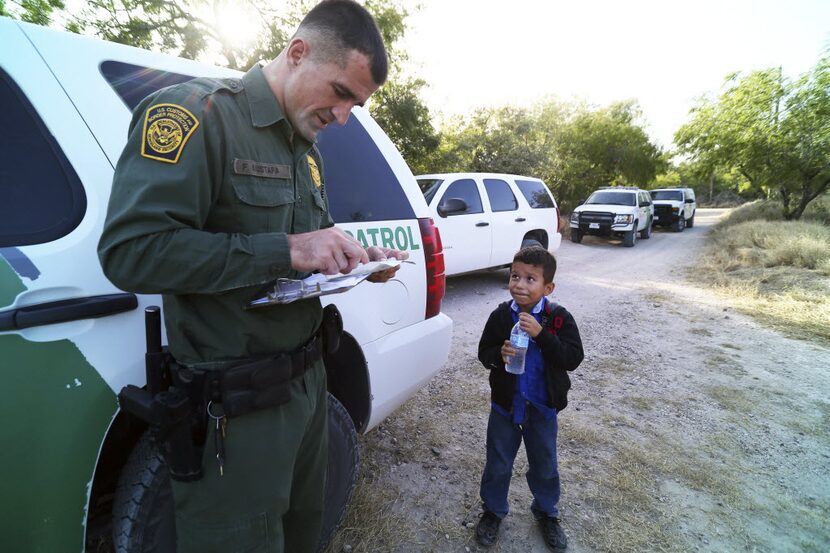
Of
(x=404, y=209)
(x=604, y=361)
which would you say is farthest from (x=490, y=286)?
(x=404, y=209)

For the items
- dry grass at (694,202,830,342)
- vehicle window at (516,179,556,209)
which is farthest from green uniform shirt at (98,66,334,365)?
vehicle window at (516,179,556,209)

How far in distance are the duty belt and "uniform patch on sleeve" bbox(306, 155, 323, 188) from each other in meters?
0.59

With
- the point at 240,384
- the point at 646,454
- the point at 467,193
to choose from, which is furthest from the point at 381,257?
the point at 467,193

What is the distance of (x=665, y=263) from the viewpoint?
34.3 ft

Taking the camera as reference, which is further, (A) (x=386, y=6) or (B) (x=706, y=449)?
(A) (x=386, y=6)

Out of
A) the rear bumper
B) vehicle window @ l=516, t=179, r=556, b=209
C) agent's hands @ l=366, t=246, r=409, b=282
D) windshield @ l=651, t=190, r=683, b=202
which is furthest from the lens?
windshield @ l=651, t=190, r=683, b=202

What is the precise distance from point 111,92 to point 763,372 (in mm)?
5531

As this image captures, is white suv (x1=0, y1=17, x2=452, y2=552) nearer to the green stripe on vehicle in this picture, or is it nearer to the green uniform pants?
the green stripe on vehicle

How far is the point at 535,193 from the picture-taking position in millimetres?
8227

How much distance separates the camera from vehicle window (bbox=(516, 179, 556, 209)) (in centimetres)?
797

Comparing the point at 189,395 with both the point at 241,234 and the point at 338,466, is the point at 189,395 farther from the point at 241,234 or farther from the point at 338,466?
the point at 338,466

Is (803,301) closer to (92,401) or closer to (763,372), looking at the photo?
(763,372)

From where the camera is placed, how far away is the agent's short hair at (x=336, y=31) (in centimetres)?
108

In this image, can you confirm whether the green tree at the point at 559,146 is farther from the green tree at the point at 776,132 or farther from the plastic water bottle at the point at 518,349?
the plastic water bottle at the point at 518,349
